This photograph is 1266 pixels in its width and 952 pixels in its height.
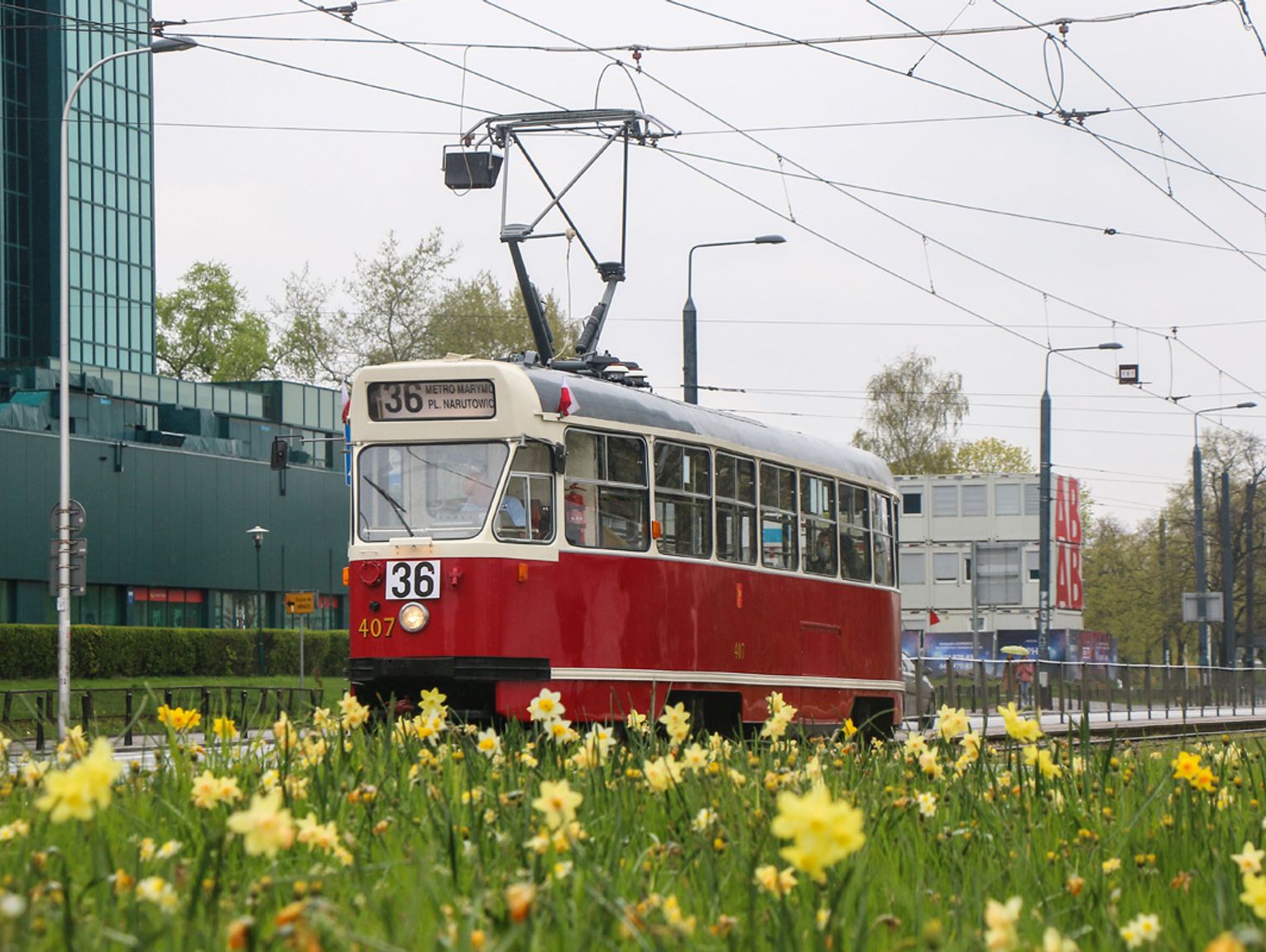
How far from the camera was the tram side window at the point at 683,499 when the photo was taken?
1505 cm

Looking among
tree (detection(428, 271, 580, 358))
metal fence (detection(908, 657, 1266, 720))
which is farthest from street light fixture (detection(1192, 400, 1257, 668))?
tree (detection(428, 271, 580, 358))

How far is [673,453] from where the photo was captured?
15.3m

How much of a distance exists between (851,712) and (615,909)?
15.8m

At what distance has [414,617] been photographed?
1391 cm

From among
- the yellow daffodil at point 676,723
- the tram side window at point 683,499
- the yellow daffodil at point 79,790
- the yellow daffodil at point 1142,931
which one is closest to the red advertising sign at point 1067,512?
the tram side window at point 683,499

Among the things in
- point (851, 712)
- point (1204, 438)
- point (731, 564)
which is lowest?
point (851, 712)

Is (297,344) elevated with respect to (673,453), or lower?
elevated

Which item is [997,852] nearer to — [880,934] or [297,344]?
[880,934]

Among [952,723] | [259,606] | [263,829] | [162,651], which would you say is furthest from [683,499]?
[259,606]

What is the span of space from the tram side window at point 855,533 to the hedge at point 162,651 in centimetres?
2616

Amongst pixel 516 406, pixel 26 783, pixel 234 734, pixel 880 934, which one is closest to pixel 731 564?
pixel 516 406

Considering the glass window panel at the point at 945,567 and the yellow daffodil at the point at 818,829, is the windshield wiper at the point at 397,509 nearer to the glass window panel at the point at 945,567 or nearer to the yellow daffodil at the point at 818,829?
the yellow daffodil at the point at 818,829

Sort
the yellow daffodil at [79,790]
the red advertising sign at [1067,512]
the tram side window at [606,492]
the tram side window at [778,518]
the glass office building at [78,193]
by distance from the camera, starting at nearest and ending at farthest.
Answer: the yellow daffodil at [79,790]
the tram side window at [606,492]
the tram side window at [778,518]
the red advertising sign at [1067,512]
the glass office building at [78,193]

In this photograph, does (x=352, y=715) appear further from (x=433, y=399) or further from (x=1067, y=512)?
(x=1067, y=512)
